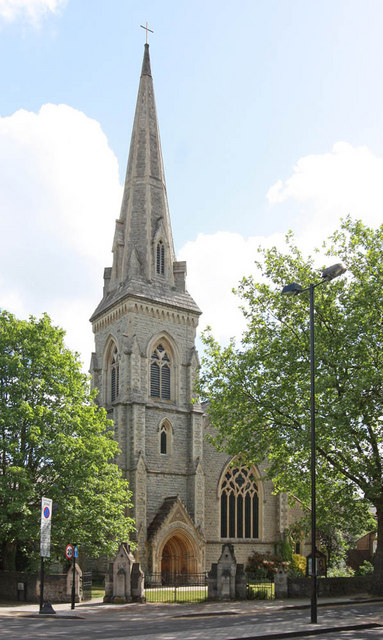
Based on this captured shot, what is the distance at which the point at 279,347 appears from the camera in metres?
25.0

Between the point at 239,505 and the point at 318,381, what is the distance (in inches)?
797

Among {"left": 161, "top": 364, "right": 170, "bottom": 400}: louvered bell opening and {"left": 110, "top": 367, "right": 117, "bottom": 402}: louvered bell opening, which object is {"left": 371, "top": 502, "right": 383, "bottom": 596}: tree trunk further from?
{"left": 110, "top": 367, "right": 117, "bottom": 402}: louvered bell opening

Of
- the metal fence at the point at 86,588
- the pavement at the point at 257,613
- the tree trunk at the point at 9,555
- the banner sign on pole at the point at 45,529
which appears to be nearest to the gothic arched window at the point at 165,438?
the metal fence at the point at 86,588

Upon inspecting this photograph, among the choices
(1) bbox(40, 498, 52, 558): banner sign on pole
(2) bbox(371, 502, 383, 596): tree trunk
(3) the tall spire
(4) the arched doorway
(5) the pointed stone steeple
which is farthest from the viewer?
(3) the tall spire

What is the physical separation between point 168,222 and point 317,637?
32554mm

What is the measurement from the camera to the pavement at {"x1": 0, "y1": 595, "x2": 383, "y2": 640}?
585 inches

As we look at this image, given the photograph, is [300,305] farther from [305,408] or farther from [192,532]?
[192,532]

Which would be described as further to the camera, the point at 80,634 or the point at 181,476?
the point at 181,476

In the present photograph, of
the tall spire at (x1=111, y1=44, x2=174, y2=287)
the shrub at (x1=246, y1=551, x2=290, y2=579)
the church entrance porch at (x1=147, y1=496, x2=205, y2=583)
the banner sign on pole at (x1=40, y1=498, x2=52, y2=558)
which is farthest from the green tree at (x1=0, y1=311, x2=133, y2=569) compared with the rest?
the tall spire at (x1=111, y1=44, x2=174, y2=287)

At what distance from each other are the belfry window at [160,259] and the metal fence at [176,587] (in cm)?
1809

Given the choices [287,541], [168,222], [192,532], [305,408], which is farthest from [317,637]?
[168,222]

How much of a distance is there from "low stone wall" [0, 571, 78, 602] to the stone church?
982 cm

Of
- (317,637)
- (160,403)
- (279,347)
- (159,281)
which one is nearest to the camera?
(317,637)

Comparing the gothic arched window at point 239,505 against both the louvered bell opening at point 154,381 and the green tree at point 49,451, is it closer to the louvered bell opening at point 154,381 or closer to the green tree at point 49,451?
the louvered bell opening at point 154,381
